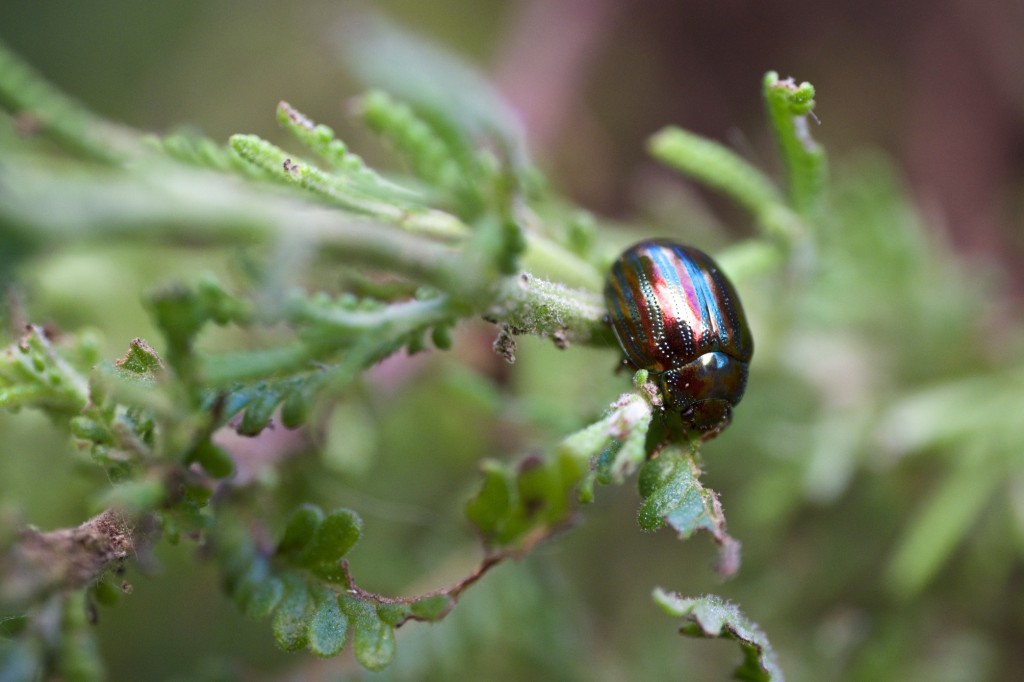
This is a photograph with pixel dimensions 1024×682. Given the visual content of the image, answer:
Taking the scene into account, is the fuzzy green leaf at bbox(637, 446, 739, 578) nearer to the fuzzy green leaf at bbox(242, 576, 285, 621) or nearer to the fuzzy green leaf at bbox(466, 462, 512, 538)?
the fuzzy green leaf at bbox(466, 462, 512, 538)

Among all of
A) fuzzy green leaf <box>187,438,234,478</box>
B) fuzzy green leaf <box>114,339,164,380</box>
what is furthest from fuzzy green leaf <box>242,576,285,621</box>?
fuzzy green leaf <box>114,339,164,380</box>

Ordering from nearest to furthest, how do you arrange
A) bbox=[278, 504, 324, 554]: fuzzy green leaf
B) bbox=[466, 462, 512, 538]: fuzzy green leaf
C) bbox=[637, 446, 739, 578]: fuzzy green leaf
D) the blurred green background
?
bbox=[466, 462, 512, 538]: fuzzy green leaf → bbox=[637, 446, 739, 578]: fuzzy green leaf → bbox=[278, 504, 324, 554]: fuzzy green leaf → the blurred green background

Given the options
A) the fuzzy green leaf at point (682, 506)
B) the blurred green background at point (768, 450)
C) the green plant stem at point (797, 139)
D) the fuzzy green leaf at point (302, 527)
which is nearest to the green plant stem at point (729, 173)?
the green plant stem at point (797, 139)

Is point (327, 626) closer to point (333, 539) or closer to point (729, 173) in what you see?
point (333, 539)

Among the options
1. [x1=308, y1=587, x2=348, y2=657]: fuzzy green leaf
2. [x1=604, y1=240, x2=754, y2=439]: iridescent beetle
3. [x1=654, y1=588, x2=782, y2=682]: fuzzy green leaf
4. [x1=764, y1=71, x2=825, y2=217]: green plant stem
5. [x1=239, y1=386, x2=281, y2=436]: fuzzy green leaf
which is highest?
[x1=764, y1=71, x2=825, y2=217]: green plant stem

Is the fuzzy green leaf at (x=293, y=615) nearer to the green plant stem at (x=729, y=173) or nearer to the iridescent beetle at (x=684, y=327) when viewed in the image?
the iridescent beetle at (x=684, y=327)

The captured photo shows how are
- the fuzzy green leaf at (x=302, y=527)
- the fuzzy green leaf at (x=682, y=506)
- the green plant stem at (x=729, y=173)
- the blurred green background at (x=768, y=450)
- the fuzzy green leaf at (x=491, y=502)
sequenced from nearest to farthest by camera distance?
the fuzzy green leaf at (x=491, y=502)
the fuzzy green leaf at (x=682, y=506)
the fuzzy green leaf at (x=302, y=527)
the green plant stem at (x=729, y=173)
the blurred green background at (x=768, y=450)
